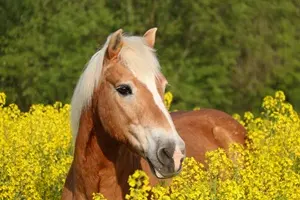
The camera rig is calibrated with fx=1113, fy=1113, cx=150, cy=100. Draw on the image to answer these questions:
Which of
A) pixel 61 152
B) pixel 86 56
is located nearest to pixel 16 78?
pixel 86 56

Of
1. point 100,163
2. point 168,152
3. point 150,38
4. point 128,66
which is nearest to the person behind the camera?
point 168,152

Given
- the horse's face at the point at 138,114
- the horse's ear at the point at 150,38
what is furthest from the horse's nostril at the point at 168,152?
the horse's ear at the point at 150,38

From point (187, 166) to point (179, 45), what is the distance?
1433 centimetres

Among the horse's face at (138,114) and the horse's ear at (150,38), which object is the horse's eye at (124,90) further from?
the horse's ear at (150,38)

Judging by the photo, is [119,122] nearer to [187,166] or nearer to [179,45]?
[187,166]

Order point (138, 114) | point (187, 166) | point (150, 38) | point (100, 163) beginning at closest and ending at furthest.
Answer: point (138, 114)
point (100, 163)
point (150, 38)
point (187, 166)

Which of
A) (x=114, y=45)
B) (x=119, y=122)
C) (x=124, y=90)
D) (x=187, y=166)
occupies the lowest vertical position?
(x=187, y=166)

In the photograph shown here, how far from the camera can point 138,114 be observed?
Answer: 7.02 metres

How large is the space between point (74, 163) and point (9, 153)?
5.51ft

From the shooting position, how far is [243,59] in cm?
2291

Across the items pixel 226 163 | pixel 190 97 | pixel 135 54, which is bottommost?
pixel 226 163

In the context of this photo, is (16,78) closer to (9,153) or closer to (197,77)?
(197,77)

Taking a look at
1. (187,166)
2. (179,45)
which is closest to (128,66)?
(187,166)

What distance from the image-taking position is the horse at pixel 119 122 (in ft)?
22.6
